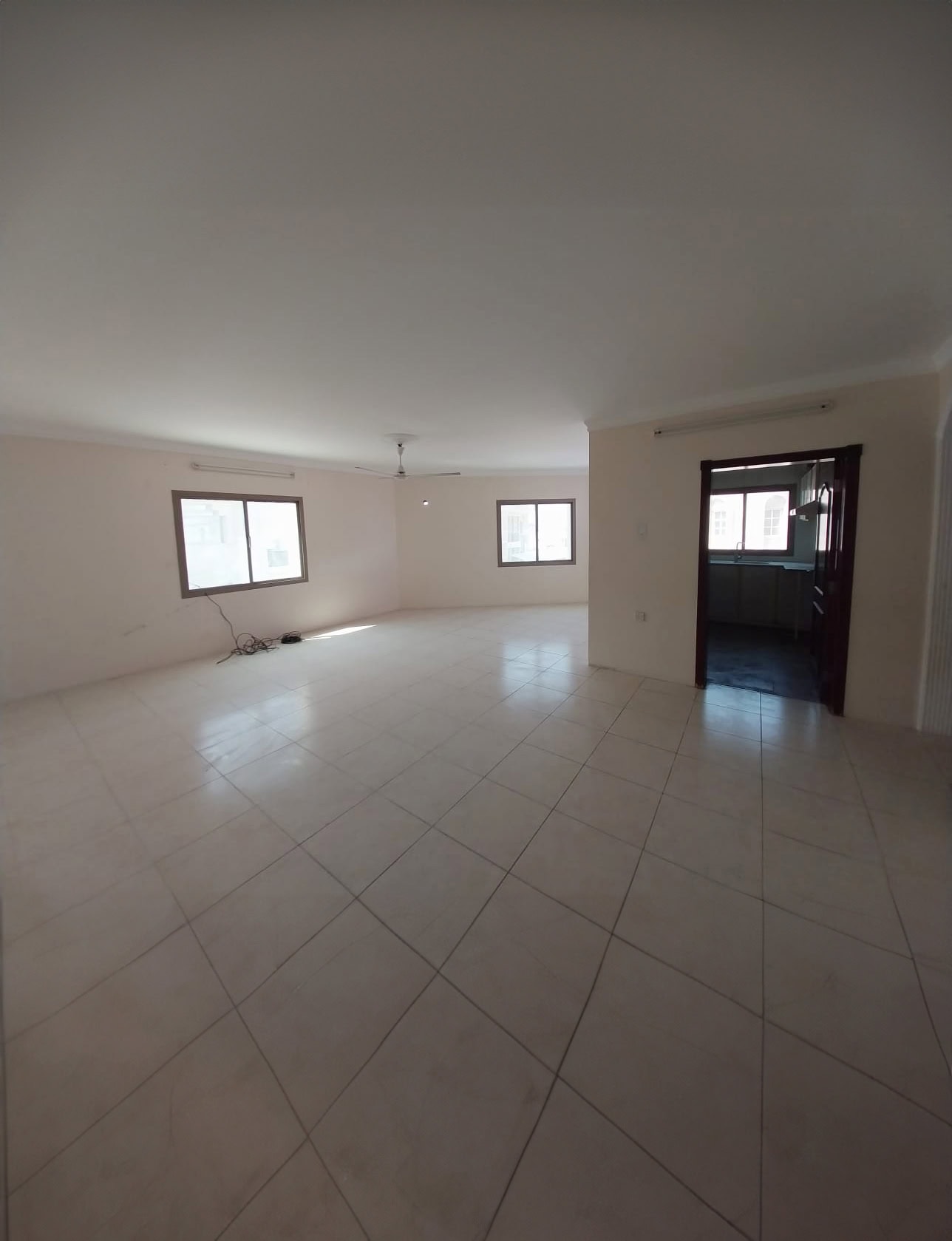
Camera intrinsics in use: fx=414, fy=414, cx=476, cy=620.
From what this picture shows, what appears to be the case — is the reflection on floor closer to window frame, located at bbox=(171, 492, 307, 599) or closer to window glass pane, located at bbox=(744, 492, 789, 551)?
window glass pane, located at bbox=(744, 492, 789, 551)

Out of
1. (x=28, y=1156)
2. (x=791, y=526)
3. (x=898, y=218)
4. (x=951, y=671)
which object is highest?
(x=898, y=218)

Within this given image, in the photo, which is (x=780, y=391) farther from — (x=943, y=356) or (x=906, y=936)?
(x=906, y=936)

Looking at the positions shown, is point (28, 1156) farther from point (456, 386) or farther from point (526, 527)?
point (526, 527)

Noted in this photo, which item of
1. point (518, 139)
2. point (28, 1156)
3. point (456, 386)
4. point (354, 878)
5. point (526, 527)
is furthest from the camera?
point (526, 527)

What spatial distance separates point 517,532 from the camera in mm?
7340

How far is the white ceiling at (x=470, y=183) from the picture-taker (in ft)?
2.99

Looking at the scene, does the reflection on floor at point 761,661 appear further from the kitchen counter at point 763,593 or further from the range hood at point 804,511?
the range hood at point 804,511

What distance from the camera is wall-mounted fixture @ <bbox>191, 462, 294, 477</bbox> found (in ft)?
15.6

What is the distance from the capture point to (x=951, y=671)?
8.63ft

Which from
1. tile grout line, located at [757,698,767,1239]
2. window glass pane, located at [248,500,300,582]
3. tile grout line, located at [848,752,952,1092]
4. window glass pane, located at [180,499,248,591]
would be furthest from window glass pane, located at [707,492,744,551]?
window glass pane, located at [180,499,248,591]


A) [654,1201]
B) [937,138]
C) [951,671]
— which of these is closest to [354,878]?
[654,1201]

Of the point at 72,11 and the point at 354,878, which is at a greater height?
the point at 72,11

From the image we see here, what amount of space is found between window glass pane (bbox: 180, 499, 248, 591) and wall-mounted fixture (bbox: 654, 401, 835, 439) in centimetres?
490

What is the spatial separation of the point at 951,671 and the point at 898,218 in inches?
103
